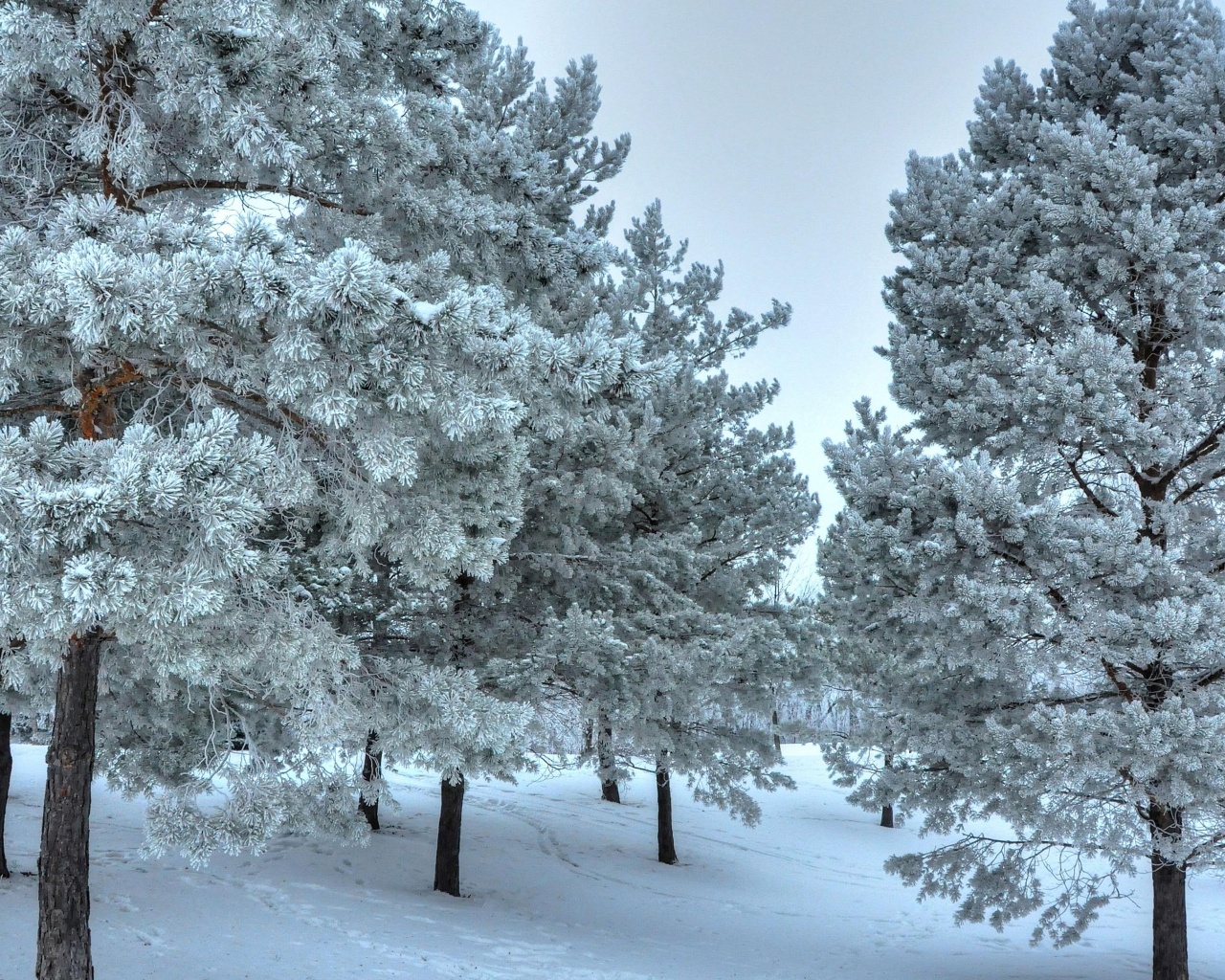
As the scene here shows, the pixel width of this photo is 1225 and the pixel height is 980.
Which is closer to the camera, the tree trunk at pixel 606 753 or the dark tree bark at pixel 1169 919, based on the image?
the dark tree bark at pixel 1169 919

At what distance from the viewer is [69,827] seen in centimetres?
490

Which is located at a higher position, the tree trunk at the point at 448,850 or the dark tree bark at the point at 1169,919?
the dark tree bark at the point at 1169,919

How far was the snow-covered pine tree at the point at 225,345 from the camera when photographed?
3.65 meters

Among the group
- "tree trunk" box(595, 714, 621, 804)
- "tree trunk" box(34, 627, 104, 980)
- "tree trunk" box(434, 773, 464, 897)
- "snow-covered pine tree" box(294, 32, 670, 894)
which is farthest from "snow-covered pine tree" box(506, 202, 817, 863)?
"tree trunk" box(34, 627, 104, 980)

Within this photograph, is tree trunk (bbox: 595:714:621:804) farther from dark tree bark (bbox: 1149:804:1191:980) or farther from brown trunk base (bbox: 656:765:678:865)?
dark tree bark (bbox: 1149:804:1191:980)

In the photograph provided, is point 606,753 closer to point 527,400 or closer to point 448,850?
point 448,850

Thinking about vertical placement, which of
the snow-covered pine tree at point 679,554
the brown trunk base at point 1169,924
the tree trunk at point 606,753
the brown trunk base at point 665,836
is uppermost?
the snow-covered pine tree at point 679,554

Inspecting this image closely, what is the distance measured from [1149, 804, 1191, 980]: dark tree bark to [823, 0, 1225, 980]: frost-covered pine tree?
22mm

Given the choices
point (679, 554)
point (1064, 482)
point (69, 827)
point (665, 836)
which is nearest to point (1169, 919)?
point (1064, 482)

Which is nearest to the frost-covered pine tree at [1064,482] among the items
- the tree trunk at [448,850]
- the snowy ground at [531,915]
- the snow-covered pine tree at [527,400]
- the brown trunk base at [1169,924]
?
the brown trunk base at [1169,924]

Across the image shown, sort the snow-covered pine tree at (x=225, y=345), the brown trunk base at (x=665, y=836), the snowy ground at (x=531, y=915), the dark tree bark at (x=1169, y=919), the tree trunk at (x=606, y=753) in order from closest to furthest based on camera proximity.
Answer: the snow-covered pine tree at (x=225, y=345) < the dark tree bark at (x=1169, y=919) < the snowy ground at (x=531, y=915) < the tree trunk at (x=606, y=753) < the brown trunk base at (x=665, y=836)

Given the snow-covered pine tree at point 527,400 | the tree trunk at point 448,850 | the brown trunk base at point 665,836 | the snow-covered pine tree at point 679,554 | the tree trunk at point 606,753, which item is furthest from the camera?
the brown trunk base at point 665,836

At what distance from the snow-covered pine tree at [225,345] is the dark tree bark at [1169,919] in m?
6.09

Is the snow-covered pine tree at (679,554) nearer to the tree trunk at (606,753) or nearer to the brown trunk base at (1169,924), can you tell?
the tree trunk at (606,753)
